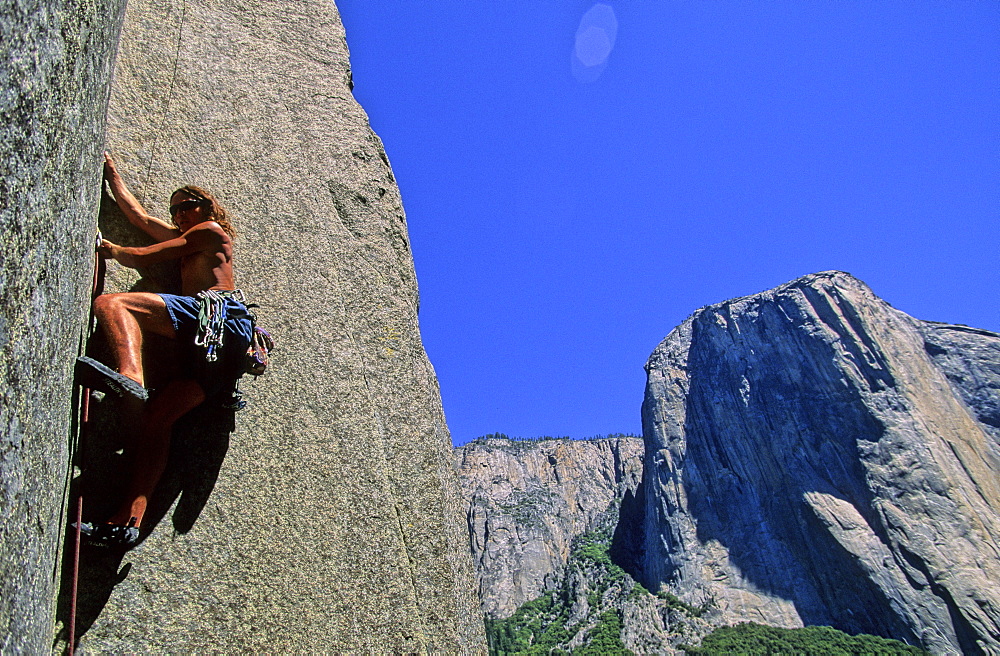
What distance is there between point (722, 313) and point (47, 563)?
279ft

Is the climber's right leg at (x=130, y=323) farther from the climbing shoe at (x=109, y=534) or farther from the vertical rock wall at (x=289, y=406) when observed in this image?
the climbing shoe at (x=109, y=534)

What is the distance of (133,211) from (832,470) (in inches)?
2903

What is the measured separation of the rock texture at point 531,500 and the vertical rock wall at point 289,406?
298 ft

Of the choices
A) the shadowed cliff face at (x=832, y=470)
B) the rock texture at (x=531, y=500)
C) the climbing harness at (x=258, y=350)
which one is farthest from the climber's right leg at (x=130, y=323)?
the rock texture at (x=531, y=500)

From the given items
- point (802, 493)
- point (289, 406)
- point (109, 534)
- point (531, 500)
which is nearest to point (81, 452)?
point (109, 534)

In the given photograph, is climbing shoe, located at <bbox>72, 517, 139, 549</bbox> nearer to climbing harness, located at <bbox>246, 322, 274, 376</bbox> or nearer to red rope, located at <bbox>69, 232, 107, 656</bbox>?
red rope, located at <bbox>69, 232, 107, 656</bbox>

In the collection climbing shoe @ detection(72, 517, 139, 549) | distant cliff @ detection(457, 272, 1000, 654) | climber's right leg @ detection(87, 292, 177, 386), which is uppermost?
distant cliff @ detection(457, 272, 1000, 654)

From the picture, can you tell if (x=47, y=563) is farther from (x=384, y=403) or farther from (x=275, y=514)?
(x=384, y=403)

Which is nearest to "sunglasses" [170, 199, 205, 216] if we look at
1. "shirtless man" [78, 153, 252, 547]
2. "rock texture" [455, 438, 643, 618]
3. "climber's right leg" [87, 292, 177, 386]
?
"shirtless man" [78, 153, 252, 547]

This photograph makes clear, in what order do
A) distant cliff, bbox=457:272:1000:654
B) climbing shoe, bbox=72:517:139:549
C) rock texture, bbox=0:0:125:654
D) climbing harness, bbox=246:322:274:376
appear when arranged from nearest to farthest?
rock texture, bbox=0:0:125:654
climbing shoe, bbox=72:517:139:549
climbing harness, bbox=246:322:274:376
distant cliff, bbox=457:272:1000:654

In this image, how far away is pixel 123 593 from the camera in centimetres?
250

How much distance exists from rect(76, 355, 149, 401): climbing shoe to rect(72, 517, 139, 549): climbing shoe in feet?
1.63

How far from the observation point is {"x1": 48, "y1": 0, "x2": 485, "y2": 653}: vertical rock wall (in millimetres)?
2701

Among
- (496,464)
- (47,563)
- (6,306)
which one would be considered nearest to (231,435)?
(47,563)
